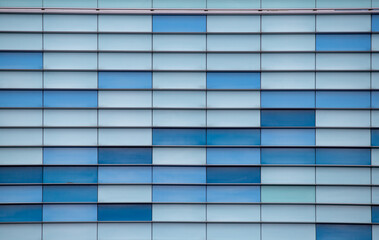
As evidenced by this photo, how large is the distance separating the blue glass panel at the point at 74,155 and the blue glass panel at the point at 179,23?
Result: 3.44 meters

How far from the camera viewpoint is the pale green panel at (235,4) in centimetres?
806

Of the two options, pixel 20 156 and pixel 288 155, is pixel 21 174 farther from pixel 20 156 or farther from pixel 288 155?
pixel 288 155

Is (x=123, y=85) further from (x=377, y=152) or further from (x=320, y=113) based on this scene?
(x=377, y=152)

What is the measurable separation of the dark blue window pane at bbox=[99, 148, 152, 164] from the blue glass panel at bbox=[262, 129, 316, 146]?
293 cm

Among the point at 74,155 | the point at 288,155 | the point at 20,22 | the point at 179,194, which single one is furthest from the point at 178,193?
the point at 20,22

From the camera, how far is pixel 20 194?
7984mm

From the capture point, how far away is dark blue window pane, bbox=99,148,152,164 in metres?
8.04

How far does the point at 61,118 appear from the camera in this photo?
8.01 m

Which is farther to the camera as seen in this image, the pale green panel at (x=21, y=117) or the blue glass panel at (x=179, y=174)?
the blue glass panel at (x=179, y=174)

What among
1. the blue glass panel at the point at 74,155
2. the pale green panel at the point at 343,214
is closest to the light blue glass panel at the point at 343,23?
the pale green panel at the point at 343,214

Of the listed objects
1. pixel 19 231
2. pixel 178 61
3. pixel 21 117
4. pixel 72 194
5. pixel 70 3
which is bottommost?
pixel 19 231

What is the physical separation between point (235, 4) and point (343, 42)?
111 inches

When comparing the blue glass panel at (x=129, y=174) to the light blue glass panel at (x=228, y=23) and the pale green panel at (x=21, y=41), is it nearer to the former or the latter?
the pale green panel at (x=21, y=41)

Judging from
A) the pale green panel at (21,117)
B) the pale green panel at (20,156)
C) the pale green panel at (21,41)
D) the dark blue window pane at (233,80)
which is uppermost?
the pale green panel at (21,41)
